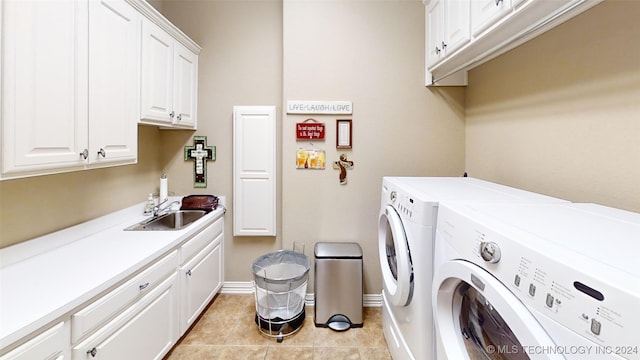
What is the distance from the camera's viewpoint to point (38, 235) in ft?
5.09

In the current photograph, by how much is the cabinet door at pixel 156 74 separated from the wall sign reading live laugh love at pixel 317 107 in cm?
93

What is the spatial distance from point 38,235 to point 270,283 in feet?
4.45

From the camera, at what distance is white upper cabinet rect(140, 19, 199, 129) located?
1.93 metres

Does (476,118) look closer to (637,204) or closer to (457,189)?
(457,189)

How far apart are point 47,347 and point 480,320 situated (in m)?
1.48

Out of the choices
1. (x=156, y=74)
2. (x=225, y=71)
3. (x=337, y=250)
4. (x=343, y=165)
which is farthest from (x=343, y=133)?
(x=156, y=74)

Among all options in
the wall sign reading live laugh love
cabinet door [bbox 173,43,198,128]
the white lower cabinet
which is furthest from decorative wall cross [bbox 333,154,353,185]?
the white lower cabinet

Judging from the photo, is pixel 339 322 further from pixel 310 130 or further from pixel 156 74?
pixel 156 74

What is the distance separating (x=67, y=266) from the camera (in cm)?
138

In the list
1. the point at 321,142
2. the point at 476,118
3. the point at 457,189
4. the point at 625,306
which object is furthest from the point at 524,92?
the point at 625,306

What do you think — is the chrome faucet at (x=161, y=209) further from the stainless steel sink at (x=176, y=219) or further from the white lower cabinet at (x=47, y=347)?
the white lower cabinet at (x=47, y=347)

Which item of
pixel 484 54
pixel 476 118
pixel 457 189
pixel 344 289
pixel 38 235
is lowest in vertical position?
pixel 344 289

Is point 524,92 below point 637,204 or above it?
above

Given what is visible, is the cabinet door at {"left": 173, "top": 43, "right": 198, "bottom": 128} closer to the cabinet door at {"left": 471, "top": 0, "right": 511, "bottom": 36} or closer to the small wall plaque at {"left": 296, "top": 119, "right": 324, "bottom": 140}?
the small wall plaque at {"left": 296, "top": 119, "right": 324, "bottom": 140}
